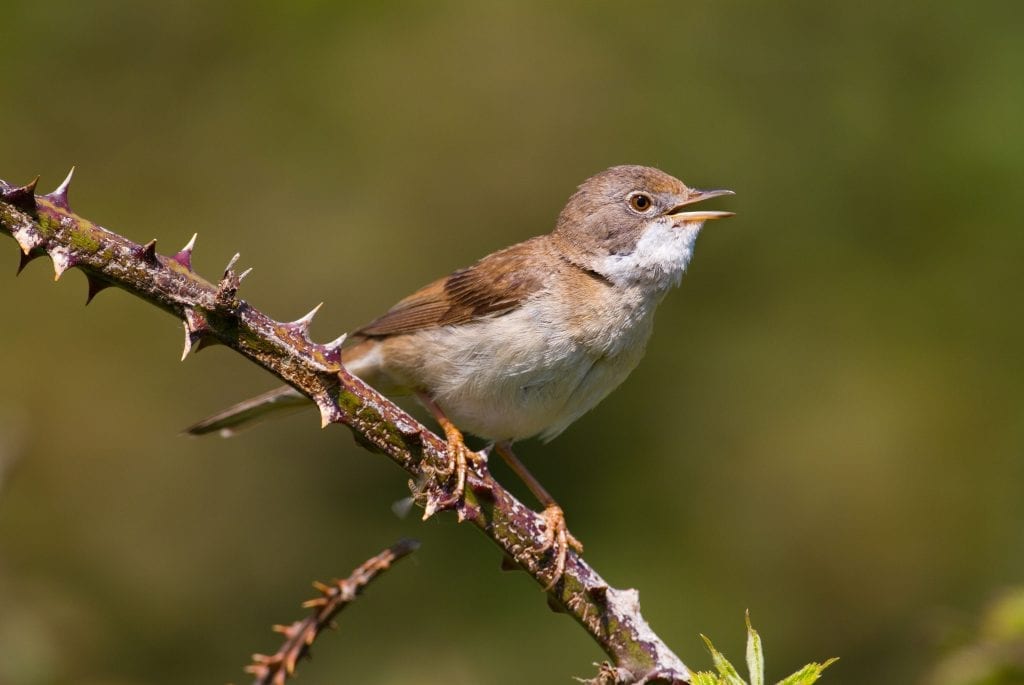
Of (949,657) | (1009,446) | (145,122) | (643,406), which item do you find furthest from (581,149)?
Result: (949,657)

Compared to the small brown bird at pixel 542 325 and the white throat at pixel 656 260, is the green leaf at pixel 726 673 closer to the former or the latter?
the small brown bird at pixel 542 325

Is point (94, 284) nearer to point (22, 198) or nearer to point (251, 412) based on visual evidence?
point (22, 198)

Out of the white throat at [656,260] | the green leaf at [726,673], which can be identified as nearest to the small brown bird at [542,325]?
the white throat at [656,260]

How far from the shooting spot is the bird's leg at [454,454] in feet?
8.30

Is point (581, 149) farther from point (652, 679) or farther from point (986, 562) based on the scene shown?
point (652, 679)

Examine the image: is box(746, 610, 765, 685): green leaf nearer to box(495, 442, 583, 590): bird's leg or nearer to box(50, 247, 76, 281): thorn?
box(495, 442, 583, 590): bird's leg

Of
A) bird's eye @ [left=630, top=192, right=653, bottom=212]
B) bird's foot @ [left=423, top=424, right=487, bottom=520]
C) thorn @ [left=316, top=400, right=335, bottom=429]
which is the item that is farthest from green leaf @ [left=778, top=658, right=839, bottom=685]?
bird's eye @ [left=630, top=192, right=653, bottom=212]

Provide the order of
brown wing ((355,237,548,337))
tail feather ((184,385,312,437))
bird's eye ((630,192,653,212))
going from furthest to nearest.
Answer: bird's eye ((630,192,653,212)), brown wing ((355,237,548,337)), tail feather ((184,385,312,437))

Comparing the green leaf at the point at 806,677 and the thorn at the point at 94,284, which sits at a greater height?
the thorn at the point at 94,284

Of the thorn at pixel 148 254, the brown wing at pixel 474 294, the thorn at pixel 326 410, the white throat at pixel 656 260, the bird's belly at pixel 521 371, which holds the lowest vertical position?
the thorn at pixel 326 410

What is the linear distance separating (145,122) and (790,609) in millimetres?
5518

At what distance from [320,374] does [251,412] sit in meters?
1.86

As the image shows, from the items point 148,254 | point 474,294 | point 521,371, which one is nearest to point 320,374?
point 148,254

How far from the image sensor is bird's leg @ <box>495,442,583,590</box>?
8.71ft
